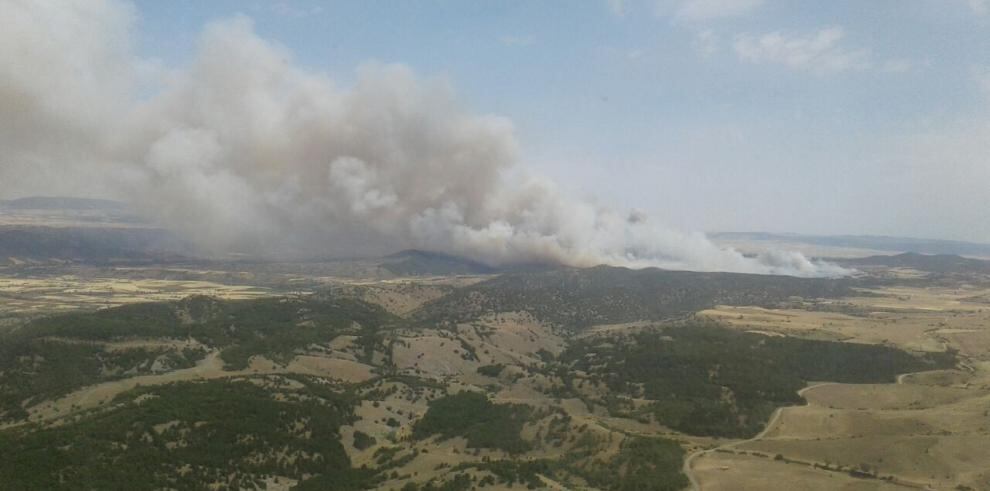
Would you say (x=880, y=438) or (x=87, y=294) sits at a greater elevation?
(x=87, y=294)

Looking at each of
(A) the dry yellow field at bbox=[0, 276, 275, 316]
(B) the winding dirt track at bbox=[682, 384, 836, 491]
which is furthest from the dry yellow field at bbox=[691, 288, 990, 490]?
(A) the dry yellow field at bbox=[0, 276, 275, 316]

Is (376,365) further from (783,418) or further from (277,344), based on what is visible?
(783,418)

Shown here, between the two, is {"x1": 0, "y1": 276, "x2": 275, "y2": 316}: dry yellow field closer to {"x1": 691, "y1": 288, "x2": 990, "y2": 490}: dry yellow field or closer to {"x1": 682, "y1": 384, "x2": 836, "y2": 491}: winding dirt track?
{"x1": 682, "y1": 384, "x2": 836, "y2": 491}: winding dirt track

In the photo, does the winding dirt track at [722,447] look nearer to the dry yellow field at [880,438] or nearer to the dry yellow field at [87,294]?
the dry yellow field at [880,438]

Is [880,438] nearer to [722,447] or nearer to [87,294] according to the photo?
[722,447]

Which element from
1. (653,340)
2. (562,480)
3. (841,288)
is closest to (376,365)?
(653,340)

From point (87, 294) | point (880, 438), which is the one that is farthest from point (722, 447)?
point (87, 294)

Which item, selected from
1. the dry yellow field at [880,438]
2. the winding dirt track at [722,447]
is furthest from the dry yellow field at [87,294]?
the dry yellow field at [880,438]

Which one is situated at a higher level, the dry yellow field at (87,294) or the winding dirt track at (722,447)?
the dry yellow field at (87,294)

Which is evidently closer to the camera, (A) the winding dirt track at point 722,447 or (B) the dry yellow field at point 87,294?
(A) the winding dirt track at point 722,447

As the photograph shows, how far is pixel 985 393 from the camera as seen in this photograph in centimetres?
7788

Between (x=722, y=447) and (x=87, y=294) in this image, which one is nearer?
(x=722, y=447)

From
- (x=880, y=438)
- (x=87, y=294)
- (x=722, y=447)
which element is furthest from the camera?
(x=87, y=294)

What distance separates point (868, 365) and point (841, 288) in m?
109
